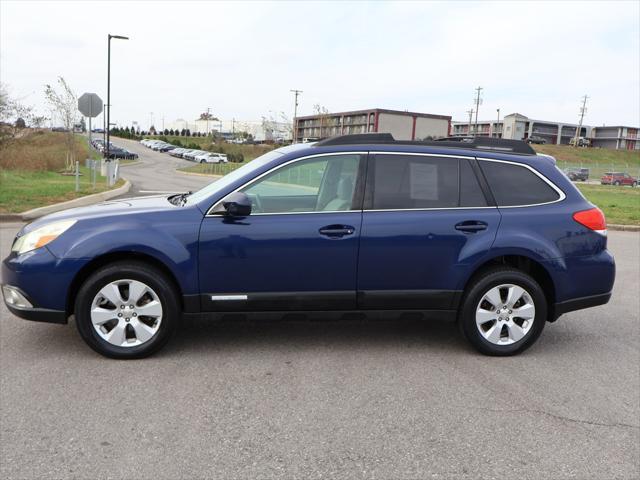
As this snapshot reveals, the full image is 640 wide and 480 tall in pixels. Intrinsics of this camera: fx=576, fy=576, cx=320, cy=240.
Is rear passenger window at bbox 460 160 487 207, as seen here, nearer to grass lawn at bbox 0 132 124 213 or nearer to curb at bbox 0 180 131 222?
curb at bbox 0 180 131 222

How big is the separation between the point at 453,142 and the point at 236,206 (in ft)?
6.33

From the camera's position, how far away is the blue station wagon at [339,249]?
4.21 meters

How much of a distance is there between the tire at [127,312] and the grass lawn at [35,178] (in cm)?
977

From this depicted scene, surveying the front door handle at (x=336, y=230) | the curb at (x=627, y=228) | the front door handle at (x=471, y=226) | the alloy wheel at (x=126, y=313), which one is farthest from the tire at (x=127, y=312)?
the curb at (x=627, y=228)

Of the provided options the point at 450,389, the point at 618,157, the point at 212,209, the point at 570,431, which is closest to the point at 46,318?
the point at 212,209

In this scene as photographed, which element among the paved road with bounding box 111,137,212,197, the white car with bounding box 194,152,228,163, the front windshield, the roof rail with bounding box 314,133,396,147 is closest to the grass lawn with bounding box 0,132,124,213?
the paved road with bounding box 111,137,212,197

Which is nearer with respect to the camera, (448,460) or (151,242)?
(448,460)

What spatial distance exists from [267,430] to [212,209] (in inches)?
67.8

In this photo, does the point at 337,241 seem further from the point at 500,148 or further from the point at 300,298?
the point at 500,148

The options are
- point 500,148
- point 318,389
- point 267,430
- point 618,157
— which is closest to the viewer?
point 267,430

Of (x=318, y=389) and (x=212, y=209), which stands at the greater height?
(x=212, y=209)

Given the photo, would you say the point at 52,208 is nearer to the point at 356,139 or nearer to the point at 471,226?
the point at 356,139

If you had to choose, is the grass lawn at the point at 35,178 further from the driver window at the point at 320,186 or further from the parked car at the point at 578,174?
the parked car at the point at 578,174

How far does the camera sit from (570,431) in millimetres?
3367
